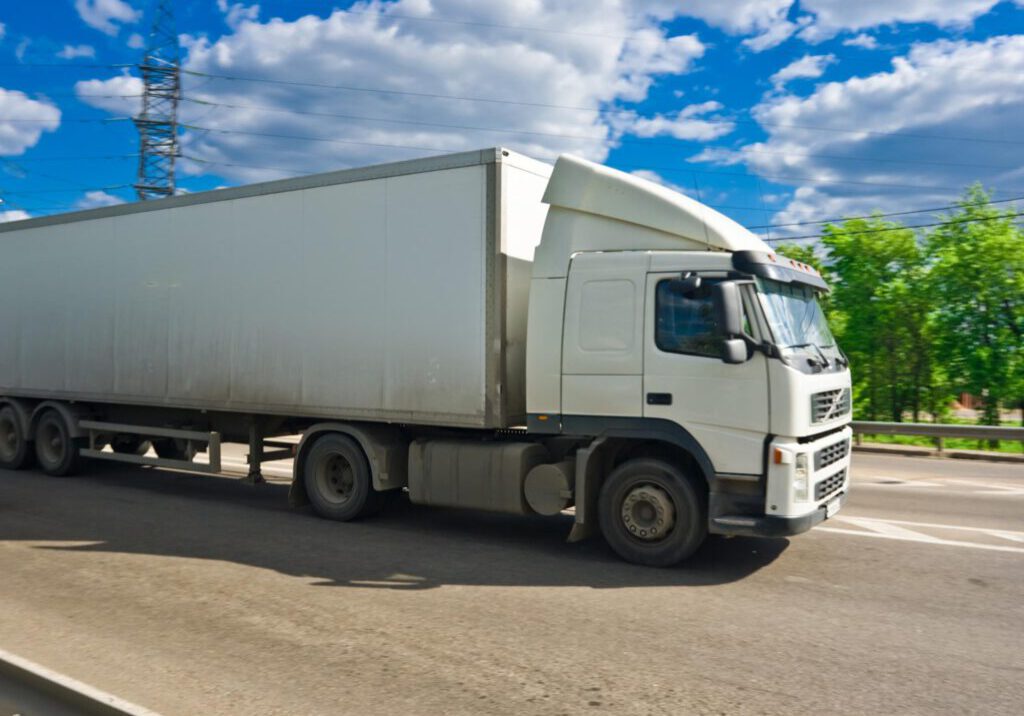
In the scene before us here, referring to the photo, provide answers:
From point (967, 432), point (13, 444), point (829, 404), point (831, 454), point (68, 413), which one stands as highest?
point (829, 404)

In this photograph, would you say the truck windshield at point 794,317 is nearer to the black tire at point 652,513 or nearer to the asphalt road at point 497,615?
the black tire at point 652,513

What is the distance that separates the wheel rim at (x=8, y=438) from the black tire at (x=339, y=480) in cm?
660

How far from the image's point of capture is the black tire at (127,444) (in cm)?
1209

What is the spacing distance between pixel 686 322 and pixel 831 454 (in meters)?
1.73

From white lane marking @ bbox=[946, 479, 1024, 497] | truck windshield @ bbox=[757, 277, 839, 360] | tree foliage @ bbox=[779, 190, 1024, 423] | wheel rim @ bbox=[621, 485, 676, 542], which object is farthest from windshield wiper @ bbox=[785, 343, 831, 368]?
tree foliage @ bbox=[779, 190, 1024, 423]

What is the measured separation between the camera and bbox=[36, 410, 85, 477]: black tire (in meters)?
12.3

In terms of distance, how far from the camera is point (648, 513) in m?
7.22

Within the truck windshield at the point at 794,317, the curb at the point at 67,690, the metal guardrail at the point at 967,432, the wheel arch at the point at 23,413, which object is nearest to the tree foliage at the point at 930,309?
the metal guardrail at the point at 967,432

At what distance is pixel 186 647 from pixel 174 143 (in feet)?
187

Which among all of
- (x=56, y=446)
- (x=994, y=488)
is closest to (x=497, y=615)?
(x=56, y=446)

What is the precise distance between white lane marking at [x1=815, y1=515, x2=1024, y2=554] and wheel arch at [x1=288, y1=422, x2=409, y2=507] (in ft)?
14.5

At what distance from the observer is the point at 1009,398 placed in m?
26.3

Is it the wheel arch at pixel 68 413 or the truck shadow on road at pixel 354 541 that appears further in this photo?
the wheel arch at pixel 68 413

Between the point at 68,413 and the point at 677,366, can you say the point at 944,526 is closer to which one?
the point at 677,366
